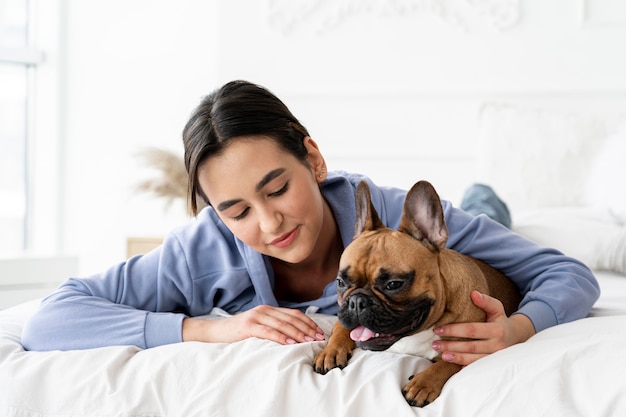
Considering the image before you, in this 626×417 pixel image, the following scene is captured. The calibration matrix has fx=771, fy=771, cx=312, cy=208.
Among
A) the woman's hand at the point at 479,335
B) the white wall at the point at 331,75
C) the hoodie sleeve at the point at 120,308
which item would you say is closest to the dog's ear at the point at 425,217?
the woman's hand at the point at 479,335

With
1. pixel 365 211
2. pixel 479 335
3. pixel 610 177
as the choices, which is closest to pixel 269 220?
pixel 365 211

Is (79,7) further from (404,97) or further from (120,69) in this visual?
(404,97)

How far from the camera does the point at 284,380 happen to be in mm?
1323

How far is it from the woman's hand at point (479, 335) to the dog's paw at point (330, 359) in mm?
172

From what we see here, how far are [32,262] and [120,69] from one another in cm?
154

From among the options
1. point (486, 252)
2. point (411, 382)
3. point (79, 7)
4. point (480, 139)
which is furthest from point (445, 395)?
point (79, 7)

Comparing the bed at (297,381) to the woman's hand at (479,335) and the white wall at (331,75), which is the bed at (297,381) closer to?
the woman's hand at (479,335)

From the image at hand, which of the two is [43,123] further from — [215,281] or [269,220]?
[269,220]

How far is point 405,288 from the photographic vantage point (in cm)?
143

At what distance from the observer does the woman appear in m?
1.64

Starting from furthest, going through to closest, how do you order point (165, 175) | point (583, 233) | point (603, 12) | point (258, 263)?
1. point (165, 175)
2. point (603, 12)
3. point (583, 233)
4. point (258, 263)

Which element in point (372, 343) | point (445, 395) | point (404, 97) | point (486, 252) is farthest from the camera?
point (404, 97)

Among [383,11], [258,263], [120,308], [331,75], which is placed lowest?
[120,308]

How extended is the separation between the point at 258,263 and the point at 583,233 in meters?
1.34
